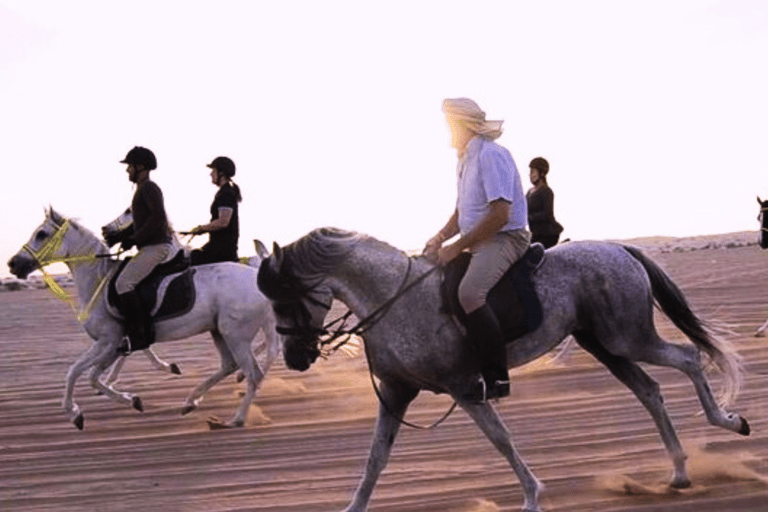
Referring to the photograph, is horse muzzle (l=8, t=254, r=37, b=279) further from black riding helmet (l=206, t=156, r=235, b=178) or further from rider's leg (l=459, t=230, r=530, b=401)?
rider's leg (l=459, t=230, r=530, b=401)

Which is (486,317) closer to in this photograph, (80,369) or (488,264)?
(488,264)

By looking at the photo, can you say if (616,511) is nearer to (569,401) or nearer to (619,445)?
(619,445)

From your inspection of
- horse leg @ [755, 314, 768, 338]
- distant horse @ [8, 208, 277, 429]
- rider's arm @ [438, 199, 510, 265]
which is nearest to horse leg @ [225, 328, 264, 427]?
distant horse @ [8, 208, 277, 429]

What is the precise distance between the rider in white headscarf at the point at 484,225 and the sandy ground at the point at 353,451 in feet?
3.29

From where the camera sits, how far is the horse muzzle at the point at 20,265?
10.9m

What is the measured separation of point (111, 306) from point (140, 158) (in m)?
1.47

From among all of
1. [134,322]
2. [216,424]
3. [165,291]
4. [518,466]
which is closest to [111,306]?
[134,322]

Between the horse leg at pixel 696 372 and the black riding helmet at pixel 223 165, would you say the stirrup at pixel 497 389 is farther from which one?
the black riding helmet at pixel 223 165

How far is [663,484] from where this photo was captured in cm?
675

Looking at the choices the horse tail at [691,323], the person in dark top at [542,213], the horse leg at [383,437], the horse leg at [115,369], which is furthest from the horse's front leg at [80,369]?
the horse tail at [691,323]

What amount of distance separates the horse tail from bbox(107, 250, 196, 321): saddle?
512cm

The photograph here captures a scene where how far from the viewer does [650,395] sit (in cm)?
685

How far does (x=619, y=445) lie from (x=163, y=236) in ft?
16.3

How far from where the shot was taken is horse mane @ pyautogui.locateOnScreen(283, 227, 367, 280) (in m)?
6.06
